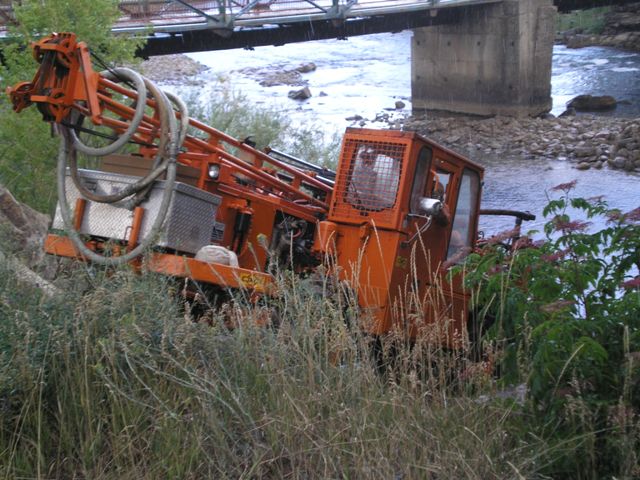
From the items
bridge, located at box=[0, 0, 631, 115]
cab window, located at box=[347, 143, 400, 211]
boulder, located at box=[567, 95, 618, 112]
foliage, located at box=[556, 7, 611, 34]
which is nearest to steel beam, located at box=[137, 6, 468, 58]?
bridge, located at box=[0, 0, 631, 115]

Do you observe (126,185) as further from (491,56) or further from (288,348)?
(491,56)

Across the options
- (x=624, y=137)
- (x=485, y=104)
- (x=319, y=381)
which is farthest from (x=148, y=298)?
(x=485, y=104)

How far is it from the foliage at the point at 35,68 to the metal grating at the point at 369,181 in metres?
3.98

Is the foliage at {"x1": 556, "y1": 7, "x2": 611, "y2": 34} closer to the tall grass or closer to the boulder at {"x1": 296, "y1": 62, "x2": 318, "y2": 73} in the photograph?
the boulder at {"x1": 296, "y1": 62, "x2": 318, "y2": 73}

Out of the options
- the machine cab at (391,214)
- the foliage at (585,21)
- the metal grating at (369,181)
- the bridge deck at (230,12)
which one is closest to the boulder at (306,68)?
the bridge deck at (230,12)

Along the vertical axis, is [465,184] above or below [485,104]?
above

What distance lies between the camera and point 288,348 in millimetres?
4723

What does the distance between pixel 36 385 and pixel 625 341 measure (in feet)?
8.21

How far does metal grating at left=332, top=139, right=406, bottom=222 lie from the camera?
7973mm

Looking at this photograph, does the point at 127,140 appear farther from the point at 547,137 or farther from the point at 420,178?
the point at 547,137

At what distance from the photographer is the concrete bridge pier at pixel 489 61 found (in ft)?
97.1

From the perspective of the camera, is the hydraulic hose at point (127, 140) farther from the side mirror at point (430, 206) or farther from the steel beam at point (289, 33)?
the steel beam at point (289, 33)

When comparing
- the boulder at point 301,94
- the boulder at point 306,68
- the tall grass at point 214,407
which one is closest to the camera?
the tall grass at point 214,407

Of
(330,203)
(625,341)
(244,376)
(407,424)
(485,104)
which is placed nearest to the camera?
(625,341)
